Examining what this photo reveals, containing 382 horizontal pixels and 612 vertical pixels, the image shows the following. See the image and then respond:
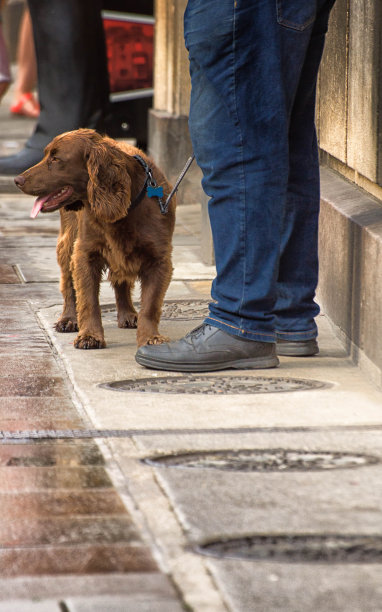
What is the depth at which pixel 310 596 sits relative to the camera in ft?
7.97

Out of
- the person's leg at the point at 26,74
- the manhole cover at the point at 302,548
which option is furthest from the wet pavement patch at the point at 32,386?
the person's leg at the point at 26,74

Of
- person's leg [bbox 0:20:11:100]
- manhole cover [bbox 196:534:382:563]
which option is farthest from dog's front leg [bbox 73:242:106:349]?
person's leg [bbox 0:20:11:100]

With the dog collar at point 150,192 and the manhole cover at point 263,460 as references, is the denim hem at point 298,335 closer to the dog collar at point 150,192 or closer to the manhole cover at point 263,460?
the dog collar at point 150,192

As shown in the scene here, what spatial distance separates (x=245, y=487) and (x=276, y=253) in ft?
4.78

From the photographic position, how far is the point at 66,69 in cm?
1034

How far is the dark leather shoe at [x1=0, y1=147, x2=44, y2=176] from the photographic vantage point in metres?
10.5

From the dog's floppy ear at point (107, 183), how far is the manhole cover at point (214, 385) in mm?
785

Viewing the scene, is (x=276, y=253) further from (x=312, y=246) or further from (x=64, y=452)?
(x=64, y=452)

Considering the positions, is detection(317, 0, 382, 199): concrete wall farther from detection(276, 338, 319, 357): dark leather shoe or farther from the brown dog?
the brown dog

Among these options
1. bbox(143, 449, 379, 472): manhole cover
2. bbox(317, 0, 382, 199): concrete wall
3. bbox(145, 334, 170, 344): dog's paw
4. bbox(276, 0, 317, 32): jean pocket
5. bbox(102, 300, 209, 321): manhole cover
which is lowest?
bbox(102, 300, 209, 321): manhole cover

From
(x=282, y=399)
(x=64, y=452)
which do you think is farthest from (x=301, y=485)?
(x=282, y=399)

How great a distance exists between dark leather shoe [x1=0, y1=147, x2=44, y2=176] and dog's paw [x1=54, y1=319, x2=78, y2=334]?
16.9ft

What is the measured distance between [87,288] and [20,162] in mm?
5630

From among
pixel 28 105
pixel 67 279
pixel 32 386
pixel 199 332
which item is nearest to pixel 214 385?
pixel 199 332
